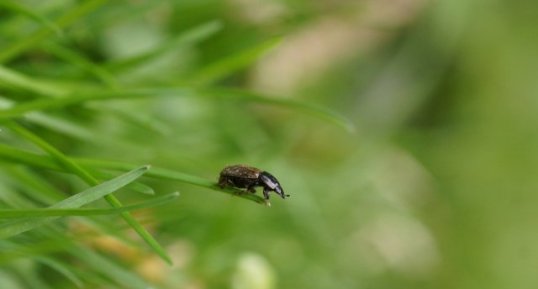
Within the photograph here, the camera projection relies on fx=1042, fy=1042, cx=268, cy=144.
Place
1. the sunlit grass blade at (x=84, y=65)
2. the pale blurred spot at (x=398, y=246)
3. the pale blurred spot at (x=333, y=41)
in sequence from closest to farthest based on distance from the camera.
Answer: the sunlit grass blade at (x=84, y=65), the pale blurred spot at (x=398, y=246), the pale blurred spot at (x=333, y=41)

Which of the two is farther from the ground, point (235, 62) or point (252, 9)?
point (252, 9)

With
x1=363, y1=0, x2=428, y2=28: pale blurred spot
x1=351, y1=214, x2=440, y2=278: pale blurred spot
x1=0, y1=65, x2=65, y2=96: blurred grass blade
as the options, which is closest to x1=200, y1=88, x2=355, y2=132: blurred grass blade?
x1=0, y1=65, x2=65, y2=96: blurred grass blade

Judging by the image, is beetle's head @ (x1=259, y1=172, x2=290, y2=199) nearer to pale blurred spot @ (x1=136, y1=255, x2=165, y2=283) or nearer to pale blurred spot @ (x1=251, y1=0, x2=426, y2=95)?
pale blurred spot @ (x1=136, y1=255, x2=165, y2=283)

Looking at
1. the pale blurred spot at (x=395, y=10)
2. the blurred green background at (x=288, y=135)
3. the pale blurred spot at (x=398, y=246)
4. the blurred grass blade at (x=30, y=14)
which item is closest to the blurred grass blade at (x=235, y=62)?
the blurred green background at (x=288, y=135)

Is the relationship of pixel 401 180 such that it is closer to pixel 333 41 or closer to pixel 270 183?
pixel 333 41

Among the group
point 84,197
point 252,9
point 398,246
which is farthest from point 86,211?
point 398,246

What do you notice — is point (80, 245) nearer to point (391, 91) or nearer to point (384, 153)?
point (384, 153)

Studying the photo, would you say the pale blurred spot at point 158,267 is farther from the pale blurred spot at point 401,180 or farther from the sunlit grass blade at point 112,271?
the pale blurred spot at point 401,180
